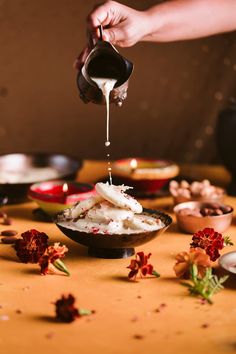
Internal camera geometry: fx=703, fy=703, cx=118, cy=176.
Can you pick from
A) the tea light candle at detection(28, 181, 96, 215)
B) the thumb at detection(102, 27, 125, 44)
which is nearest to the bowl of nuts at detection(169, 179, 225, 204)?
the tea light candle at detection(28, 181, 96, 215)

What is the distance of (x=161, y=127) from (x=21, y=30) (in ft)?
2.67

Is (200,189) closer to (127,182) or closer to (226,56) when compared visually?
(127,182)

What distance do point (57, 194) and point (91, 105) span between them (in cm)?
126

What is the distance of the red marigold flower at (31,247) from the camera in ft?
5.57

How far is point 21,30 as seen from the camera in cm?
333

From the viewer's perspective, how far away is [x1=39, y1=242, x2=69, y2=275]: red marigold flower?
5.32ft

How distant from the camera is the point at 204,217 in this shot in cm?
195

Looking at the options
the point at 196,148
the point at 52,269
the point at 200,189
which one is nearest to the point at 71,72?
the point at 196,148

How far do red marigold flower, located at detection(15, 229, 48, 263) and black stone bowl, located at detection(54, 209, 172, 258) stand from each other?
0.06 m

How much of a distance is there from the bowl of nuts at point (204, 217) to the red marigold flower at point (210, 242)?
0.22 metres

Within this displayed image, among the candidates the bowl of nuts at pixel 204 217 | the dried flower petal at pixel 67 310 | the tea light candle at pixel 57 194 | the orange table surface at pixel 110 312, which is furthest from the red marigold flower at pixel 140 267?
the tea light candle at pixel 57 194

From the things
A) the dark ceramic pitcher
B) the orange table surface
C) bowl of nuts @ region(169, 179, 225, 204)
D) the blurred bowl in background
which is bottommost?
the orange table surface

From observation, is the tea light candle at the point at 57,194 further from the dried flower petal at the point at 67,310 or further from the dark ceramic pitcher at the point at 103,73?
the dried flower petal at the point at 67,310

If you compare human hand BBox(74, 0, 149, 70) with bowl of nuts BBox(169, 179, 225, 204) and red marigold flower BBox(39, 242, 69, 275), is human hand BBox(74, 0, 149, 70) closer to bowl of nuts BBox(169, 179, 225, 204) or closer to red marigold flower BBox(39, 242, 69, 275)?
bowl of nuts BBox(169, 179, 225, 204)
